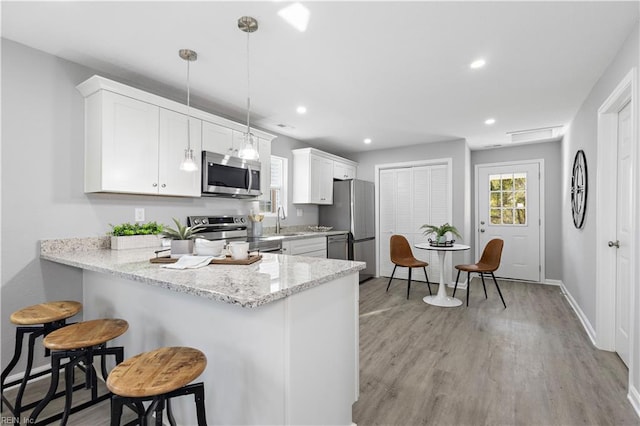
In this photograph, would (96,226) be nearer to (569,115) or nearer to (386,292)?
(386,292)

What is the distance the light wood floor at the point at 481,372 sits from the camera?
1836mm

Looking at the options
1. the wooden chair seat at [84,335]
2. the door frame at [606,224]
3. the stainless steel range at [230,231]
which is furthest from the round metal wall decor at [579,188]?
the wooden chair seat at [84,335]

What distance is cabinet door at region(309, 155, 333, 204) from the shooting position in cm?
481

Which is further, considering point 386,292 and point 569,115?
point 386,292

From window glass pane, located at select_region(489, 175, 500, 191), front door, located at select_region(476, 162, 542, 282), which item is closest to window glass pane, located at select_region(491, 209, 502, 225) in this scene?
front door, located at select_region(476, 162, 542, 282)

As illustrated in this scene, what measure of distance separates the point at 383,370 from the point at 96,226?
2614mm

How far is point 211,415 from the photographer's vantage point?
1521mm

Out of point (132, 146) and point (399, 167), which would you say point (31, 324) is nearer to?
point (132, 146)

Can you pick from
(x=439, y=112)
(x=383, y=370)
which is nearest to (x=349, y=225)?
(x=439, y=112)

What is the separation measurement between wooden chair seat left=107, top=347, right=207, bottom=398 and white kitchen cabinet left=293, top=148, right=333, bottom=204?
11.7ft

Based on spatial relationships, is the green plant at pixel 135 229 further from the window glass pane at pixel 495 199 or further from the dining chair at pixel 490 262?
the window glass pane at pixel 495 199

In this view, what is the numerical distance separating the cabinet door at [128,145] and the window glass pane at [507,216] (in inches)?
220

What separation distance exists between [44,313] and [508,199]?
20.8 ft

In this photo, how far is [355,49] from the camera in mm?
2287
